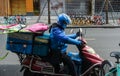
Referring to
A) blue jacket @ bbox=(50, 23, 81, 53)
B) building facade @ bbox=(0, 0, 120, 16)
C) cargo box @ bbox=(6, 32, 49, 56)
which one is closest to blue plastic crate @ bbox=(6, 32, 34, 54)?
cargo box @ bbox=(6, 32, 49, 56)

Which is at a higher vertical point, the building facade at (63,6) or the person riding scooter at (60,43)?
the building facade at (63,6)

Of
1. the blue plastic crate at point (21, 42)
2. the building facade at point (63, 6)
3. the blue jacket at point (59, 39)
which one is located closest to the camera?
the blue jacket at point (59, 39)

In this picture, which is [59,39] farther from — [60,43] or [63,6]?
[63,6]

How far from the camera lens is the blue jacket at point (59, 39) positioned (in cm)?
650

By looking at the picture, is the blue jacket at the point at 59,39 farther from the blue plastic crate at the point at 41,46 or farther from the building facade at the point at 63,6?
the building facade at the point at 63,6

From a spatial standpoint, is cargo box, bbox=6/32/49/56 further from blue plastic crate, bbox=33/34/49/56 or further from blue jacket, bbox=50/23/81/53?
blue jacket, bbox=50/23/81/53

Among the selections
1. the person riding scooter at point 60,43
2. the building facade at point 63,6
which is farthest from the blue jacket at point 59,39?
the building facade at point 63,6

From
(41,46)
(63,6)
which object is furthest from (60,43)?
(63,6)

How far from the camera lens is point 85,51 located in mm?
6738

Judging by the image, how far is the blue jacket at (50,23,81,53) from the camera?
6.50 m

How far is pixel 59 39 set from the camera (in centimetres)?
652

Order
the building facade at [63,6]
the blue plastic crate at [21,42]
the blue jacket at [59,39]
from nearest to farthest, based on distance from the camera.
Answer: the blue jacket at [59,39] < the blue plastic crate at [21,42] < the building facade at [63,6]

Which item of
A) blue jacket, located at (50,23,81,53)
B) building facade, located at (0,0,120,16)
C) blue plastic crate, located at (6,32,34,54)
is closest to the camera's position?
→ blue jacket, located at (50,23,81,53)

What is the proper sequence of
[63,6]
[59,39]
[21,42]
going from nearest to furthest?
[59,39]
[21,42]
[63,6]
